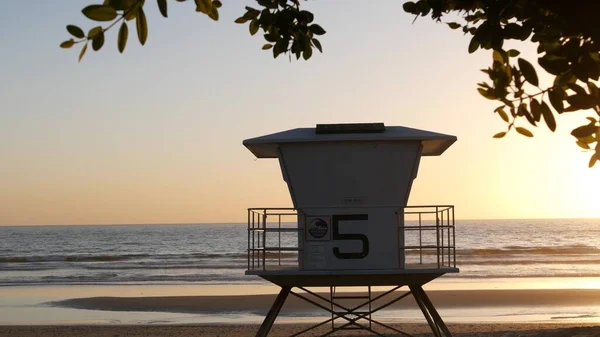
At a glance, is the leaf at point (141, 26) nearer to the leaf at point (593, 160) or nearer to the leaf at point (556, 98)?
the leaf at point (556, 98)

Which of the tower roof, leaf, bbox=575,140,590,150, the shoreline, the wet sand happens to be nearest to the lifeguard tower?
the tower roof

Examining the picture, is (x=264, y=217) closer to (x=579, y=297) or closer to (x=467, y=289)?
(x=579, y=297)

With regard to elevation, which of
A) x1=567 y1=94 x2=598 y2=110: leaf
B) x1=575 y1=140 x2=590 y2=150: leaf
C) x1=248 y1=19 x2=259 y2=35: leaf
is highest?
x1=248 y1=19 x2=259 y2=35: leaf

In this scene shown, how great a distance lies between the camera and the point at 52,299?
26.1 m

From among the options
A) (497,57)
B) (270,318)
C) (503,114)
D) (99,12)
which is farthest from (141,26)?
(270,318)

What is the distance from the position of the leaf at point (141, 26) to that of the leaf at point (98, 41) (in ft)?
0.61

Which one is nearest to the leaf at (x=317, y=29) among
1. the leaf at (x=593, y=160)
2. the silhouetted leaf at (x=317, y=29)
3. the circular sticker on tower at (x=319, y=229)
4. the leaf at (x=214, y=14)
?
the silhouetted leaf at (x=317, y=29)

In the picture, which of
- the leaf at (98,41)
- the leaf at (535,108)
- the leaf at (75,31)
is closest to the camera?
the leaf at (75,31)

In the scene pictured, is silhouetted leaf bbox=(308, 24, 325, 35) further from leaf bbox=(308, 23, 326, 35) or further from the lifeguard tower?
the lifeguard tower

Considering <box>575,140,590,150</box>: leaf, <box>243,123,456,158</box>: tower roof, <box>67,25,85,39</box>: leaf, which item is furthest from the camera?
<box>243,123,456,158</box>: tower roof

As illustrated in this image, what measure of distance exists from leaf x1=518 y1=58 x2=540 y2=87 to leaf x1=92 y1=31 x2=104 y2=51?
179 cm

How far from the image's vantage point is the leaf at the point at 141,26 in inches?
131

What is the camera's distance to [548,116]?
3482mm

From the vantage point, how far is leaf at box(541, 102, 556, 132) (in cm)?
342
